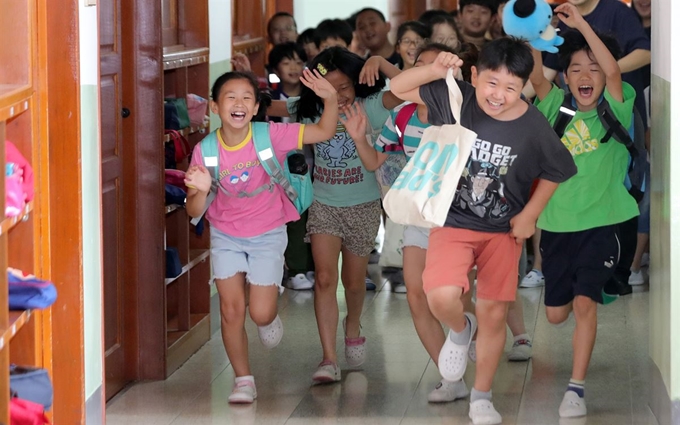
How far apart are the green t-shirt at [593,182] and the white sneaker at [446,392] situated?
0.73 m

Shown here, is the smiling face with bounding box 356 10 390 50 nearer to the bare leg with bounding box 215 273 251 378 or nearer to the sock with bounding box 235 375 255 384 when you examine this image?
the bare leg with bounding box 215 273 251 378

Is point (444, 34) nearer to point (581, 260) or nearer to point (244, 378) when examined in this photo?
point (581, 260)

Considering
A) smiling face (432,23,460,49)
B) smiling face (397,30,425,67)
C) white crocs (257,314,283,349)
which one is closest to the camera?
white crocs (257,314,283,349)

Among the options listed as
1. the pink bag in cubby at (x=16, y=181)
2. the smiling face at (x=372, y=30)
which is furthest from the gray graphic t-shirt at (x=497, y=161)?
the smiling face at (x=372, y=30)

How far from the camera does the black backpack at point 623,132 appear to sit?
4.05m

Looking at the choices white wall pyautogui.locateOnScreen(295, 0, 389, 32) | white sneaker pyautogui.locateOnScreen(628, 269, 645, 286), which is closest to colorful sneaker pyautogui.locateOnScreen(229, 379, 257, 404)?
white sneaker pyautogui.locateOnScreen(628, 269, 645, 286)

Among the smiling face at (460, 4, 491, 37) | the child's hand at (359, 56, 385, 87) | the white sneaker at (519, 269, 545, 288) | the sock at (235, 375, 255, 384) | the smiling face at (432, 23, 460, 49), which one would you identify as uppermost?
the smiling face at (460, 4, 491, 37)

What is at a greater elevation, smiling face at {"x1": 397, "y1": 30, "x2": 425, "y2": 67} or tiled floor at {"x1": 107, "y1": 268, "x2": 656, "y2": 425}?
smiling face at {"x1": 397, "y1": 30, "x2": 425, "y2": 67}

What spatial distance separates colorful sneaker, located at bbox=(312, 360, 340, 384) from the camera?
4.56 meters

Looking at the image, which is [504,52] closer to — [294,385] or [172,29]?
[294,385]

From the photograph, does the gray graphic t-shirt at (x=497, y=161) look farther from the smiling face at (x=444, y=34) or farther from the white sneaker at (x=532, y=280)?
the smiling face at (x=444, y=34)

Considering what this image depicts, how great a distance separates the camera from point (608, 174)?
413 cm

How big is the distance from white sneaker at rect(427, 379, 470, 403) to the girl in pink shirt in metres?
0.71

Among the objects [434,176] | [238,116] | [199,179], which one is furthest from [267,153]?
[434,176]
